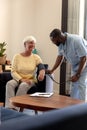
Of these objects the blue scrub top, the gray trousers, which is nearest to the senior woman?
the gray trousers

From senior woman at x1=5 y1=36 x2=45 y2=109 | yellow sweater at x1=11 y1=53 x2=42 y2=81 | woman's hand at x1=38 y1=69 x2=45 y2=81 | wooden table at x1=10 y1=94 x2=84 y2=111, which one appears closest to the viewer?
wooden table at x1=10 y1=94 x2=84 y2=111

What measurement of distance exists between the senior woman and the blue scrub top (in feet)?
1.75

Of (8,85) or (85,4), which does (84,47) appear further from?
(85,4)

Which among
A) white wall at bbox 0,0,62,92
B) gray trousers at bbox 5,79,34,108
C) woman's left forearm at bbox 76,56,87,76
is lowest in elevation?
gray trousers at bbox 5,79,34,108

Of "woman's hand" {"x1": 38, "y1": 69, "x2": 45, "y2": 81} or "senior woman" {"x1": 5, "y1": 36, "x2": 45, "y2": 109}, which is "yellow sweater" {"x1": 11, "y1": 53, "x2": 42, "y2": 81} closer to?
"senior woman" {"x1": 5, "y1": 36, "x2": 45, "y2": 109}

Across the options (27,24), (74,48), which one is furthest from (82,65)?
(27,24)

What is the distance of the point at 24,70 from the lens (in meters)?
3.84

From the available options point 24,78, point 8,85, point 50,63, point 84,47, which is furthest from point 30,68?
point 50,63

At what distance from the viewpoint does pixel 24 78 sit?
3824 millimetres

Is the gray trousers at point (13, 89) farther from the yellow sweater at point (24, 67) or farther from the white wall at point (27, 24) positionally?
the white wall at point (27, 24)

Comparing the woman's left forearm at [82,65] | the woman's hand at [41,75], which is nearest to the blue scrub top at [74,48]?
the woman's left forearm at [82,65]

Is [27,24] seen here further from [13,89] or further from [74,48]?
[74,48]

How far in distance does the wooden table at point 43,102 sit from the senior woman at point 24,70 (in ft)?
2.37

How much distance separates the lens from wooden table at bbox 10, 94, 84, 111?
258 centimetres
